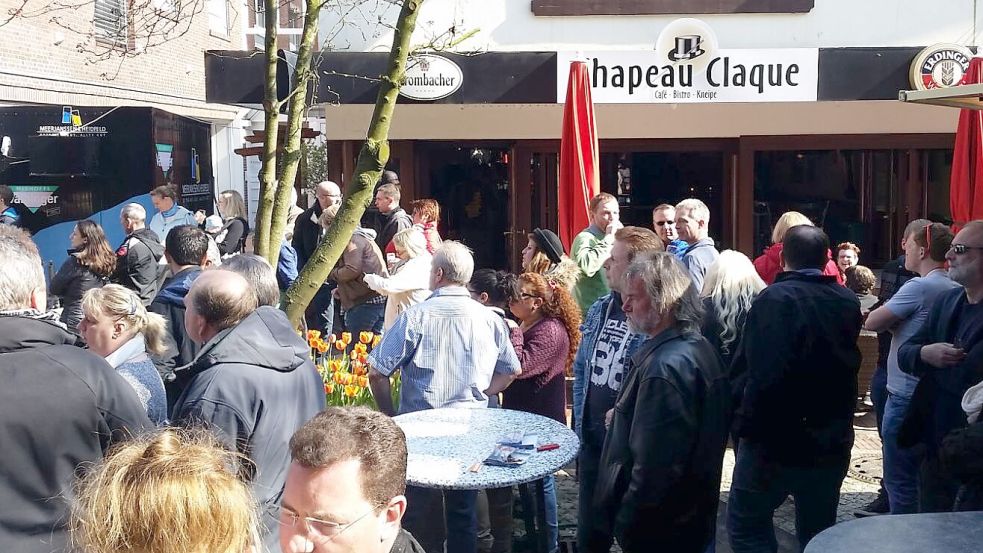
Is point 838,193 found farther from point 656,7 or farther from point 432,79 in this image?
point 432,79

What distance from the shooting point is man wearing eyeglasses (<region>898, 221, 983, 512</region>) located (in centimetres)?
392

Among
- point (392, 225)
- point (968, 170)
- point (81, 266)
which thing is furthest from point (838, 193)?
point (81, 266)

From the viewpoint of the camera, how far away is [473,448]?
3.84 metres

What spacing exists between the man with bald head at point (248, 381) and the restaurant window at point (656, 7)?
696 centimetres

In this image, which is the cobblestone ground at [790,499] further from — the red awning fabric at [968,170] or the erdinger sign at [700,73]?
the erdinger sign at [700,73]

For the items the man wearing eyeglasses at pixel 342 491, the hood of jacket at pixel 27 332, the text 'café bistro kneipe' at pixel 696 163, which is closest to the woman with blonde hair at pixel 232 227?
the text 'café bistro kneipe' at pixel 696 163

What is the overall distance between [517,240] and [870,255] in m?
4.13

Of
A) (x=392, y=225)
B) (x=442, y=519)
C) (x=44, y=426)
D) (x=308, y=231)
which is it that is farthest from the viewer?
(x=308, y=231)

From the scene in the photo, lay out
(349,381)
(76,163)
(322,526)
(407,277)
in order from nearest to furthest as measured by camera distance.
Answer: (322,526), (349,381), (407,277), (76,163)

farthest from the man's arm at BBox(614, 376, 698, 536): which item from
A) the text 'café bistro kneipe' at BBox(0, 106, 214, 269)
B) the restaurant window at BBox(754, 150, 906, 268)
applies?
the text 'café bistro kneipe' at BBox(0, 106, 214, 269)

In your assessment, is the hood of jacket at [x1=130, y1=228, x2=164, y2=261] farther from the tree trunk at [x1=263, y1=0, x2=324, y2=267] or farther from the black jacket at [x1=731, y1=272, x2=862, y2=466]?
the black jacket at [x1=731, y1=272, x2=862, y2=466]

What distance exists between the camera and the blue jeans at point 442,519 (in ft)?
13.6

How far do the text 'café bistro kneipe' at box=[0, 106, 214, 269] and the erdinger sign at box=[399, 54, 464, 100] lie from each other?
3970 mm

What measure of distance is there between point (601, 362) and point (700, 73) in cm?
489
